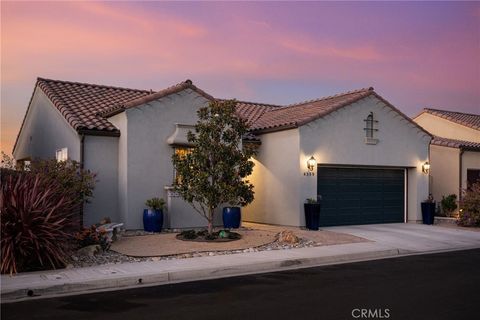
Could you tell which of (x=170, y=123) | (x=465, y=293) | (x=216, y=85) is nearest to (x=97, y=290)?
(x=465, y=293)

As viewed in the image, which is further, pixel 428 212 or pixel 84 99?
pixel 428 212

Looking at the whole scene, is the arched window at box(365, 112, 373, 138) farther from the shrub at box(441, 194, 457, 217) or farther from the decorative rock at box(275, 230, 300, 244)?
the decorative rock at box(275, 230, 300, 244)

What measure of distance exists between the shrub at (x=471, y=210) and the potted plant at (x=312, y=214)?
6924 millimetres

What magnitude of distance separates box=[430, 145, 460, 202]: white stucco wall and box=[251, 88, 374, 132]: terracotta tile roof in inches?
285

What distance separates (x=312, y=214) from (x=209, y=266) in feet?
24.2

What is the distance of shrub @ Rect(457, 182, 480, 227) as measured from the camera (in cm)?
Result: 2048

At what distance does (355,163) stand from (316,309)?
12.7 m

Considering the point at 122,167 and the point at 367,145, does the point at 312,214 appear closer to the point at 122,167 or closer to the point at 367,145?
the point at 367,145

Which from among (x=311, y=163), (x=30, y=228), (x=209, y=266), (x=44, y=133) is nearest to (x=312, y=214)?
(x=311, y=163)

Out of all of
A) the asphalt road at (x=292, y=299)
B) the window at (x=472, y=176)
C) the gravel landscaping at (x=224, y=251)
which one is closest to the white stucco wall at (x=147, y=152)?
the gravel landscaping at (x=224, y=251)

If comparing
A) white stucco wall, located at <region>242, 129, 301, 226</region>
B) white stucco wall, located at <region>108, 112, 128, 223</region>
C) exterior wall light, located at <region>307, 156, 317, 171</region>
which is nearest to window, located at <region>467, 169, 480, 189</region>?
exterior wall light, located at <region>307, 156, 317, 171</region>

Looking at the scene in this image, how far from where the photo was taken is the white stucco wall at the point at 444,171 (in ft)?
80.0

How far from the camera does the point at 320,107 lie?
1991 cm

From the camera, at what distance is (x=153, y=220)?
1593 centimetres
